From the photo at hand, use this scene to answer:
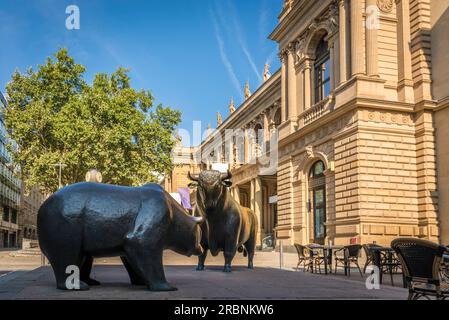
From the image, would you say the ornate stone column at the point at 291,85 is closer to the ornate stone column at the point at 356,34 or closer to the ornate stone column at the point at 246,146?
the ornate stone column at the point at 356,34

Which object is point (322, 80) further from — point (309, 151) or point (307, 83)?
point (309, 151)

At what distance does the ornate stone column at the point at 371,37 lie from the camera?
23.8 m

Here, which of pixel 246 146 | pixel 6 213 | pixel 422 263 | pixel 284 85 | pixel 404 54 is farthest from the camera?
pixel 6 213

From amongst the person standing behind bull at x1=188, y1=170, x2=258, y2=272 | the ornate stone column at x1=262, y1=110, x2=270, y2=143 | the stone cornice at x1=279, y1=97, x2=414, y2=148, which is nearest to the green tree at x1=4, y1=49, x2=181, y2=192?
the ornate stone column at x1=262, y1=110, x2=270, y2=143

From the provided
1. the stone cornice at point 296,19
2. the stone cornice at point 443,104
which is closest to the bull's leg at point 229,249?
the stone cornice at point 443,104

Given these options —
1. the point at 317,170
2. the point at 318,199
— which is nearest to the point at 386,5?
the point at 317,170

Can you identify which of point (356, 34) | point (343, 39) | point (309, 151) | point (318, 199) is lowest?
point (318, 199)

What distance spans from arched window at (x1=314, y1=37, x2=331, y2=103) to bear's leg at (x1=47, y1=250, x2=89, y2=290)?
75.7ft

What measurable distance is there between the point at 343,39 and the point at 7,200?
5810cm

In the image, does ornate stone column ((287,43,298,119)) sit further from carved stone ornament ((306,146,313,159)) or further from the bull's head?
the bull's head

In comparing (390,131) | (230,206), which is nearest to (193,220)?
(230,206)

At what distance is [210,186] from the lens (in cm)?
1026
